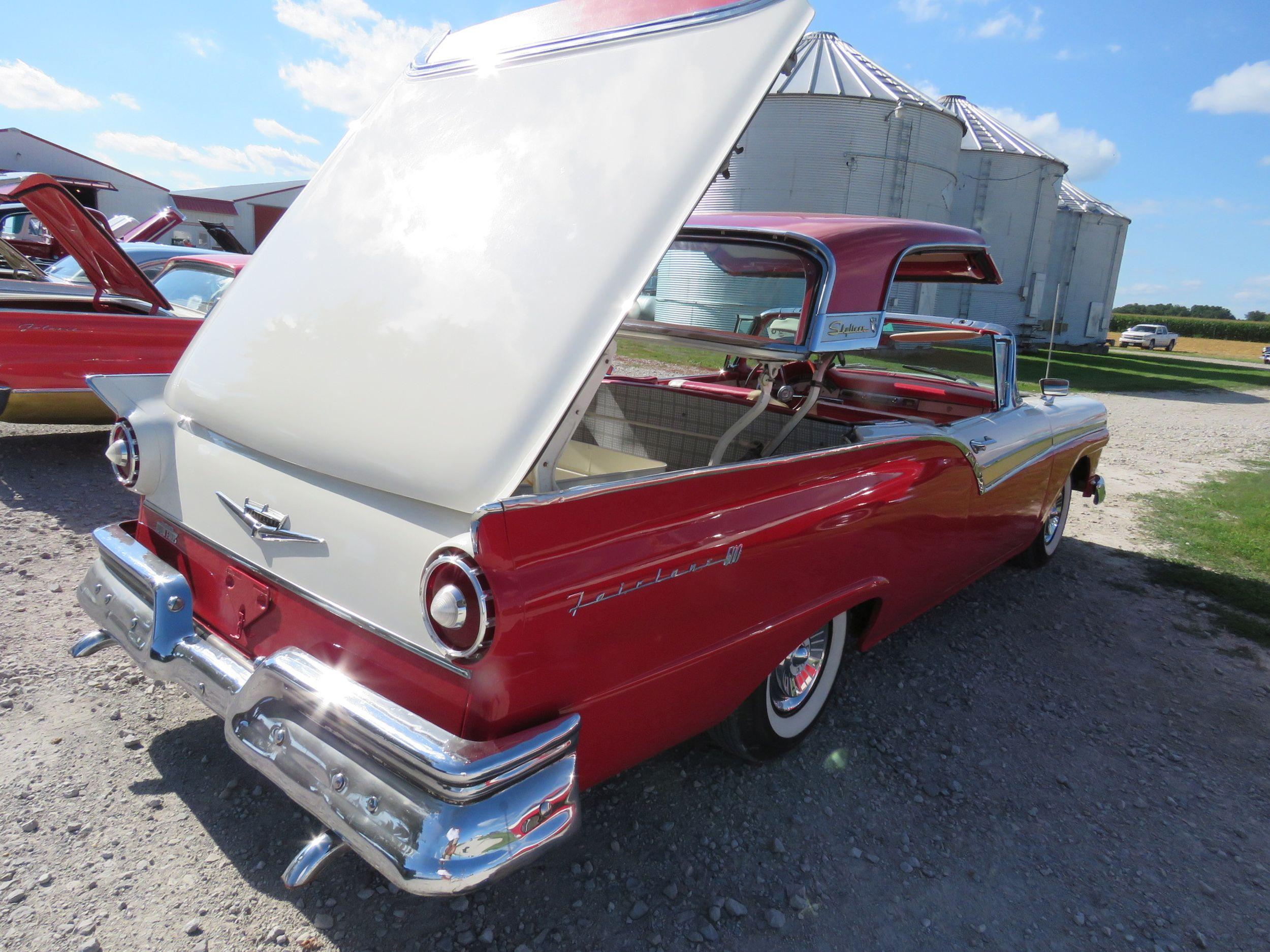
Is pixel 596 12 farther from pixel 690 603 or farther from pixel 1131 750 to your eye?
pixel 1131 750

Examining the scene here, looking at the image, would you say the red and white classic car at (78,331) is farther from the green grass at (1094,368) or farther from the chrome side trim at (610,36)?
the chrome side trim at (610,36)

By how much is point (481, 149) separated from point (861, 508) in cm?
155

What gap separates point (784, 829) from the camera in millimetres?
2412

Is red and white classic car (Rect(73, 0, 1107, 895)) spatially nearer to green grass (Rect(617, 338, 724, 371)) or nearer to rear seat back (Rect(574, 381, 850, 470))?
green grass (Rect(617, 338, 724, 371))

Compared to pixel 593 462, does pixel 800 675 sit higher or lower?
lower

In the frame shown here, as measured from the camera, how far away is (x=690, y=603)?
77.5 inches

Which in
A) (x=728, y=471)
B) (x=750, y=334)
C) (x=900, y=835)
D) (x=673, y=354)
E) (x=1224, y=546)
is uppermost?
(x=750, y=334)

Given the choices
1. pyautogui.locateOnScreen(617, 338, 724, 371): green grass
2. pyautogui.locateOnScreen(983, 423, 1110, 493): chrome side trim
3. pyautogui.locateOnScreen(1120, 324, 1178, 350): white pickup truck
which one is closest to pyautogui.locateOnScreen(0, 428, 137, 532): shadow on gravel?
pyautogui.locateOnScreen(617, 338, 724, 371): green grass

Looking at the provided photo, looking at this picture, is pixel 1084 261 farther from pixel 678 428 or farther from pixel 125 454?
pixel 125 454

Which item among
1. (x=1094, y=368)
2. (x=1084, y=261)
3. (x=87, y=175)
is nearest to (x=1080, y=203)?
(x=1084, y=261)

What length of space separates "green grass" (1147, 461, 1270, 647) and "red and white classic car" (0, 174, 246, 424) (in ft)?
20.9

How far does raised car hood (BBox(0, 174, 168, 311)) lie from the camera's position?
4707 millimetres

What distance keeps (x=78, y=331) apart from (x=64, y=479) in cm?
93

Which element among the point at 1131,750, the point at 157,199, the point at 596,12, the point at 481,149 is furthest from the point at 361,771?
the point at 157,199
